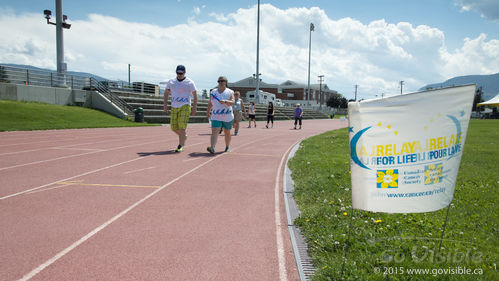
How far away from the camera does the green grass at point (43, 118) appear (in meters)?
15.4

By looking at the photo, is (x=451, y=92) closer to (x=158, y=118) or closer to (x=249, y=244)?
(x=249, y=244)

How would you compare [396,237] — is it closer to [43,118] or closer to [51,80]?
[43,118]

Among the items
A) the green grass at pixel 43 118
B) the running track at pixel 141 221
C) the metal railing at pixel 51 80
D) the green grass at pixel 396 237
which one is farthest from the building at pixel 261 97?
the green grass at pixel 396 237

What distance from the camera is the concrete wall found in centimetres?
2036

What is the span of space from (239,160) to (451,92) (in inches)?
242

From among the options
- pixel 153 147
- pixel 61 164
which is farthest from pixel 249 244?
pixel 153 147

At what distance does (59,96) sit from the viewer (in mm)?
23203

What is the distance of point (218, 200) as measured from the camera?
4898 millimetres

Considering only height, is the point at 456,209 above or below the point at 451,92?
below

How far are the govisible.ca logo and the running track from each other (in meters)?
0.92

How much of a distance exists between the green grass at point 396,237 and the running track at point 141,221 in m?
0.37

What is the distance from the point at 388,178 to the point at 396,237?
3.31ft

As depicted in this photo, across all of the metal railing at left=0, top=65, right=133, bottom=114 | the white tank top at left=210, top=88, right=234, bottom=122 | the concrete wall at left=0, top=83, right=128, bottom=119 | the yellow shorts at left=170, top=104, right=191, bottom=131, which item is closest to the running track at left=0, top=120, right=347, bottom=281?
the yellow shorts at left=170, top=104, right=191, bottom=131

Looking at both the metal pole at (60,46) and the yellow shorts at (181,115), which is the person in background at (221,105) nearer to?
the yellow shorts at (181,115)
